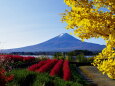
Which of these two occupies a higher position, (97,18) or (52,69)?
(97,18)

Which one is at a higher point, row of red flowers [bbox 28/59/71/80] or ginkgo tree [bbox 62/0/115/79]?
ginkgo tree [bbox 62/0/115/79]

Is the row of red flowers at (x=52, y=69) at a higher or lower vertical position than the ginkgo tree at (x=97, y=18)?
lower

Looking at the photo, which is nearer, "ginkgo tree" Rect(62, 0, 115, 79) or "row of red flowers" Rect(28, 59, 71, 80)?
"ginkgo tree" Rect(62, 0, 115, 79)

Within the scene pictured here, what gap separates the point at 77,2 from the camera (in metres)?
9.52

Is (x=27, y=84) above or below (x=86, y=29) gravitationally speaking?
below

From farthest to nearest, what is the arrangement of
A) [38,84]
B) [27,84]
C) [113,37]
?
1. [27,84]
2. [38,84]
3. [113,37]

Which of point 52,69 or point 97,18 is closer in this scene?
point 97,18

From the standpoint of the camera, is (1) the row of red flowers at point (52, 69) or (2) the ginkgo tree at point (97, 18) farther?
(1) the row of red flowers at point (52, 69)

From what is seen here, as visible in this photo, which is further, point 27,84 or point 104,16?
point 27,84

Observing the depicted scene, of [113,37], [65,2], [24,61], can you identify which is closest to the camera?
[113,37]

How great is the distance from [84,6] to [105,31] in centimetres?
110

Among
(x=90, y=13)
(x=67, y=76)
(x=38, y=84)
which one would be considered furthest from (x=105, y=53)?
(x=67, y=76)

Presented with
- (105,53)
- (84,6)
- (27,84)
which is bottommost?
(27,84)

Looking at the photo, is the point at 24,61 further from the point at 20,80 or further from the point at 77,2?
the point at 77,2
